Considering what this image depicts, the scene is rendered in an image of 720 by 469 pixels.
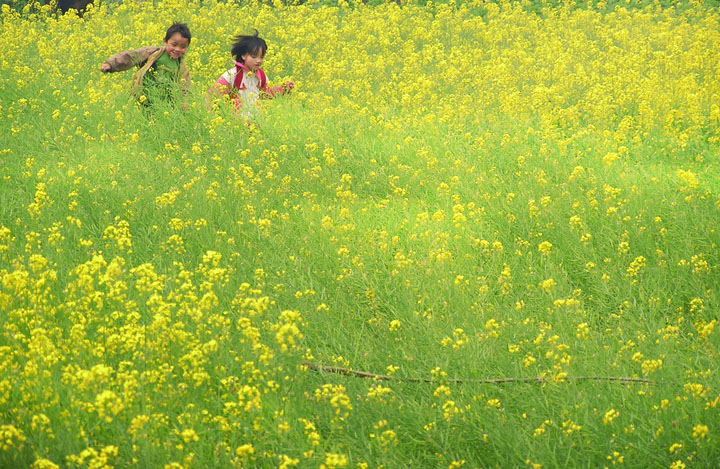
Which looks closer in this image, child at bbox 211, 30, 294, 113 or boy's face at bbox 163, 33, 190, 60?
child at bbox 211, 30, 294, 113

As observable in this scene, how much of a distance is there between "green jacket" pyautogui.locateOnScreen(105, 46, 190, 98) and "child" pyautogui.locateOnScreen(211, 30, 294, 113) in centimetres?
47

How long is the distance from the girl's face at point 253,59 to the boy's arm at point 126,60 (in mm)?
1051

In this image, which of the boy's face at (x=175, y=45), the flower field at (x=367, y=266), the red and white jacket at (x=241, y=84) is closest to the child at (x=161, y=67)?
the boy's face at (x=175, y=45)

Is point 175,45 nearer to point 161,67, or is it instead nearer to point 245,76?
point 161,67

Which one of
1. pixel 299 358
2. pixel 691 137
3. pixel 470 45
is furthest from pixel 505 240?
pixel 470 45

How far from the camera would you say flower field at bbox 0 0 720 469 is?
3281 mm

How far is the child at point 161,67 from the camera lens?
791 centimetres

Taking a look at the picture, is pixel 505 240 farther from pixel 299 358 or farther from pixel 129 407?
pixel 129 407

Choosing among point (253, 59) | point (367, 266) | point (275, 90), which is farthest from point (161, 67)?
point (367, 266)

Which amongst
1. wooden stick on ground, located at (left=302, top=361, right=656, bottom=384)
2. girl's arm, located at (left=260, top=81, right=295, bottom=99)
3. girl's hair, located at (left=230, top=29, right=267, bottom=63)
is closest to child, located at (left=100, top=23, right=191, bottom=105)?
girl's hair, located at (left=230, top=29, right=267, bottom=63)

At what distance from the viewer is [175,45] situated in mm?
7973

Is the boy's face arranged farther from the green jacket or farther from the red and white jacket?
the red and white jacket

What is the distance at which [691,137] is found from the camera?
7.73 metres

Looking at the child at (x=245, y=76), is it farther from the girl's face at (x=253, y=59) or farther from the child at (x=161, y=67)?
the child at (x=161, y=67)
